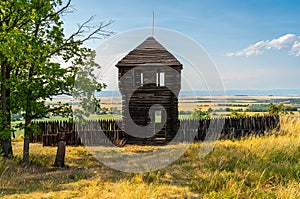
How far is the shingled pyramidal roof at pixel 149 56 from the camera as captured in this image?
18.5 meters

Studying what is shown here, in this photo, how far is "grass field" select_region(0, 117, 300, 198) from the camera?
7.30 m

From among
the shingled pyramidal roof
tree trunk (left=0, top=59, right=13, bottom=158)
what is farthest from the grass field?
the shingled pyramidal roof

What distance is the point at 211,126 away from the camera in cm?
2081

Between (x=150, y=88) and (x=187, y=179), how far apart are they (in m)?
10.3

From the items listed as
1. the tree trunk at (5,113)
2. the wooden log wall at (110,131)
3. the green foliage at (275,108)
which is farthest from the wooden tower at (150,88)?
the green foliage at (275,108)

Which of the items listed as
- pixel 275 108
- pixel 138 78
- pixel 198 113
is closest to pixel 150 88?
pixel 138 78

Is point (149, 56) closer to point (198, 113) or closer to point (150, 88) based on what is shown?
point (150, 88)

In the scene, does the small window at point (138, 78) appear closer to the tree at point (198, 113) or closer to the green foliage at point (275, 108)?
the tree at point (198, 113)

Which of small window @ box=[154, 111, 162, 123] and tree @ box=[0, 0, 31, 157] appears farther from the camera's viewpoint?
small window @ box=[154, 111, 162, 123]

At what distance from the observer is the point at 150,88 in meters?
18.7

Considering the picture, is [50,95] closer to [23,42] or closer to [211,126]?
[23,42]

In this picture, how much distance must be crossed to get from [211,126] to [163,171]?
1173cm

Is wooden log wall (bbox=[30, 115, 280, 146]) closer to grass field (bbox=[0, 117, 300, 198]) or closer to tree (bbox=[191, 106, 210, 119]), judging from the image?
tree (bbox=[191, 106, 210, 119])

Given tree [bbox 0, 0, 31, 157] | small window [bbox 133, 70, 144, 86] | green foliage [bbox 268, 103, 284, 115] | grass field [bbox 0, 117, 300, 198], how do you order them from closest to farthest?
grass field [bbox 0, 117, 300, 198] → tree [bbox 0, 0, 31, 157] → small window [bbox 133, 70, 144, 86] → green foliage [bbox 268, 103, 284, 115]
